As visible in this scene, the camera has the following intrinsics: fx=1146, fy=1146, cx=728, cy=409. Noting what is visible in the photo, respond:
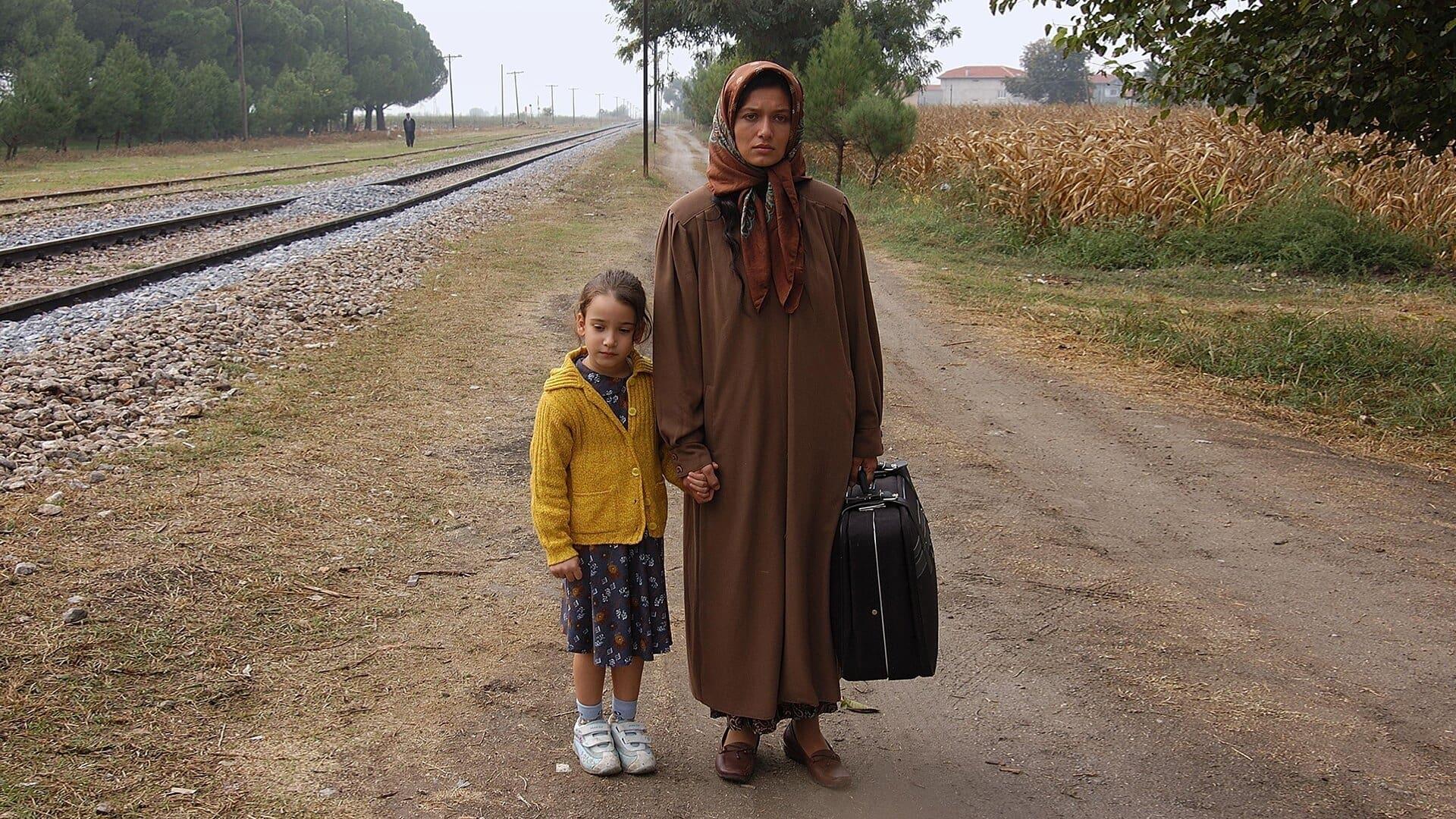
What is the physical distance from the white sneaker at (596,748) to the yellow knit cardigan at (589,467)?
58 cm

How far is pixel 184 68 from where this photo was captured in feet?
174

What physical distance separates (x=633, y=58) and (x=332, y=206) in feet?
55.6

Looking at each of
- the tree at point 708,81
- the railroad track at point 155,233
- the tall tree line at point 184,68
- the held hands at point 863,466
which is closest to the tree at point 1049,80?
the tree at point 708,81

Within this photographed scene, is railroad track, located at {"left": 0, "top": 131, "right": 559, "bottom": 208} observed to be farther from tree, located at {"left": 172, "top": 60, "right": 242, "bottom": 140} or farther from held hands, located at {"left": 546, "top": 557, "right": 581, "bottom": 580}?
held hands, located at {"left": 546, "top": 557, "right": 581, "bottom": 580}

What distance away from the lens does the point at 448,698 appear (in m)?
3.62

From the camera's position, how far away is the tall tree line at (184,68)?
37.2 metres

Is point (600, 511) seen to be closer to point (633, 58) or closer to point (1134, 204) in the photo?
point (1134, 204)

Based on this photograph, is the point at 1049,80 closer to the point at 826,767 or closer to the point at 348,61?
the point at 348,61

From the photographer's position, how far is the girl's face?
2.96 m

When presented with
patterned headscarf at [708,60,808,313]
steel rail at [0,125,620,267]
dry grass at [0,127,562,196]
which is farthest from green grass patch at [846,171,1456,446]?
dry grass at [0,127,562,196]

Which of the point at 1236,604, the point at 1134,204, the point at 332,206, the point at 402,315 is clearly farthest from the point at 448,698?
the point at 332,206

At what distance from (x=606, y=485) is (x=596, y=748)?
76 cm

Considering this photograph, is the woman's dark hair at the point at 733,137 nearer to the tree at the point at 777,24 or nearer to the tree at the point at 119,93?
the tree at the point at 777,24

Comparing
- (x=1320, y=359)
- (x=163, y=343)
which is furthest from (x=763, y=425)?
(x=163, y=343)
